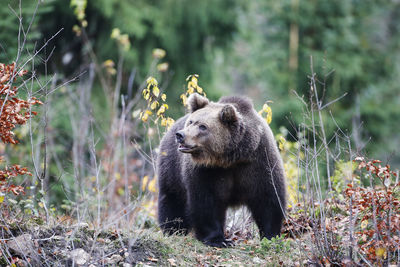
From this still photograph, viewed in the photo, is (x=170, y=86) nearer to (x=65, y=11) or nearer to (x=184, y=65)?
(x=184, y=65)

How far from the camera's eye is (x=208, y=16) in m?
13.1

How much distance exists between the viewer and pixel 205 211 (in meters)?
6.03

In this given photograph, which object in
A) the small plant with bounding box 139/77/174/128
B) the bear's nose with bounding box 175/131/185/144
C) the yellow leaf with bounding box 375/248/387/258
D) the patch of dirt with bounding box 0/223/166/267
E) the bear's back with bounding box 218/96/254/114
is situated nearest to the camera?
the yellow leaf with bounding box 375/248/387/258

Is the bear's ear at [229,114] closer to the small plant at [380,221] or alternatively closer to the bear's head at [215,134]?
the bear's head at [215,134]

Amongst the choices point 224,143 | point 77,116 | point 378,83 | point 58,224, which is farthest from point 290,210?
point 378,83

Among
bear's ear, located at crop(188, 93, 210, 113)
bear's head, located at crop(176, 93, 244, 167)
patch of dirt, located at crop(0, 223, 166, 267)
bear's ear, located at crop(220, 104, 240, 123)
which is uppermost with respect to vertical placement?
bear's ear, located at crop(188, 93, 210, 113)

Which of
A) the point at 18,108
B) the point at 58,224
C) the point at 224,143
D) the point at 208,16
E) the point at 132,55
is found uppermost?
the point at 208,16

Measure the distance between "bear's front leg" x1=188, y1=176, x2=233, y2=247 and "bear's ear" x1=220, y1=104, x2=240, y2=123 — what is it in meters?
0.78

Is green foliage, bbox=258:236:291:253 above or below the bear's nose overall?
below

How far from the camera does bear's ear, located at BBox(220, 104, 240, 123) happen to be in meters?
6.00

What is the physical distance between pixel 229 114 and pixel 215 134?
31cm

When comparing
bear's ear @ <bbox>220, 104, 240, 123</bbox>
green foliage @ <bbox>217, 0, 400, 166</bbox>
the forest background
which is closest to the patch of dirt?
the forest background

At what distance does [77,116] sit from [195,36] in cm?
388

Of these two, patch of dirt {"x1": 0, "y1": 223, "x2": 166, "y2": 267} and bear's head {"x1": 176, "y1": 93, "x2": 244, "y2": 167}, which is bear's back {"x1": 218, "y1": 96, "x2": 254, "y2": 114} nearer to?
bear's head {"x1": 176, "y1": 93, "x2": 244, "y2": 167}
